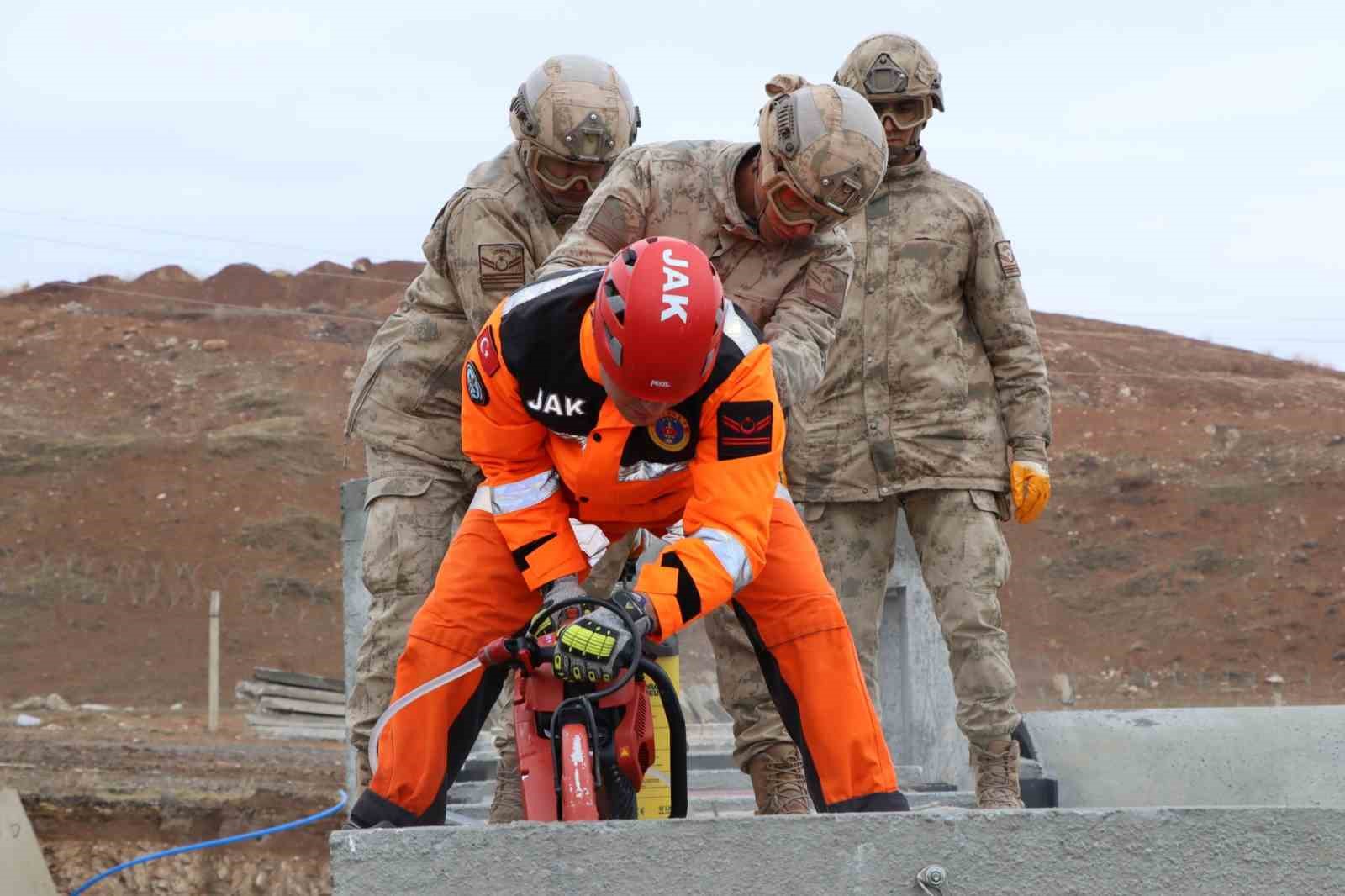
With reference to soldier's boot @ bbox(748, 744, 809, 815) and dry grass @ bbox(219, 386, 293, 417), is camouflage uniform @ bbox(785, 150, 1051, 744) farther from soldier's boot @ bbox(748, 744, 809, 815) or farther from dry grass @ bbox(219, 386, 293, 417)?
dry grass @ bbox(219, 386, 293, 417)

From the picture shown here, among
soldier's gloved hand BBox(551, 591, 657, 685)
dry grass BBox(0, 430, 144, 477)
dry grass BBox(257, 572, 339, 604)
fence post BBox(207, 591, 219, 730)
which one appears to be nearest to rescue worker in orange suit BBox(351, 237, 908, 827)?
soldier's gloved hand BBox(551, 591, 657, 685)

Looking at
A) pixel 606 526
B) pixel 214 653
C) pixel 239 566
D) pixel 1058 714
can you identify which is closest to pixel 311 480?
→ pixel 239 566

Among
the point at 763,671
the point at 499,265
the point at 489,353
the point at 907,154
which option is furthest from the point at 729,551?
the point at 907,154

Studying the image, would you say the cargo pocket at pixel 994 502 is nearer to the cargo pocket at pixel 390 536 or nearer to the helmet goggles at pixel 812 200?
the helmet goggles at pixel 812 200

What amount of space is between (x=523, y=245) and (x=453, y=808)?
2169 millimetres

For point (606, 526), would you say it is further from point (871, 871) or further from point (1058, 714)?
point (1058, 714)

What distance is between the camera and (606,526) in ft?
15.5

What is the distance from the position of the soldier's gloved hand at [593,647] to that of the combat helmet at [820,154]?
5.19 ft

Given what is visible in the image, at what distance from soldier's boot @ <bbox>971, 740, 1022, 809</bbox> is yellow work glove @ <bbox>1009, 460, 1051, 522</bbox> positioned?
2.70 feet

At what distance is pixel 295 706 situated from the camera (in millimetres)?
17625

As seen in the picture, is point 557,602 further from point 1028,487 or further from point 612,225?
point 1028,487

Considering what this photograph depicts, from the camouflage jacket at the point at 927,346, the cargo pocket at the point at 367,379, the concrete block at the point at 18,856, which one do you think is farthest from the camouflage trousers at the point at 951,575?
the concrete block at the point at 18,856

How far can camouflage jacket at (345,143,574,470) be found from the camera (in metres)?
5.75

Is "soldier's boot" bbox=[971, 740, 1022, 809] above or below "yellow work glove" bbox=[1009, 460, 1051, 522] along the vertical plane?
below
